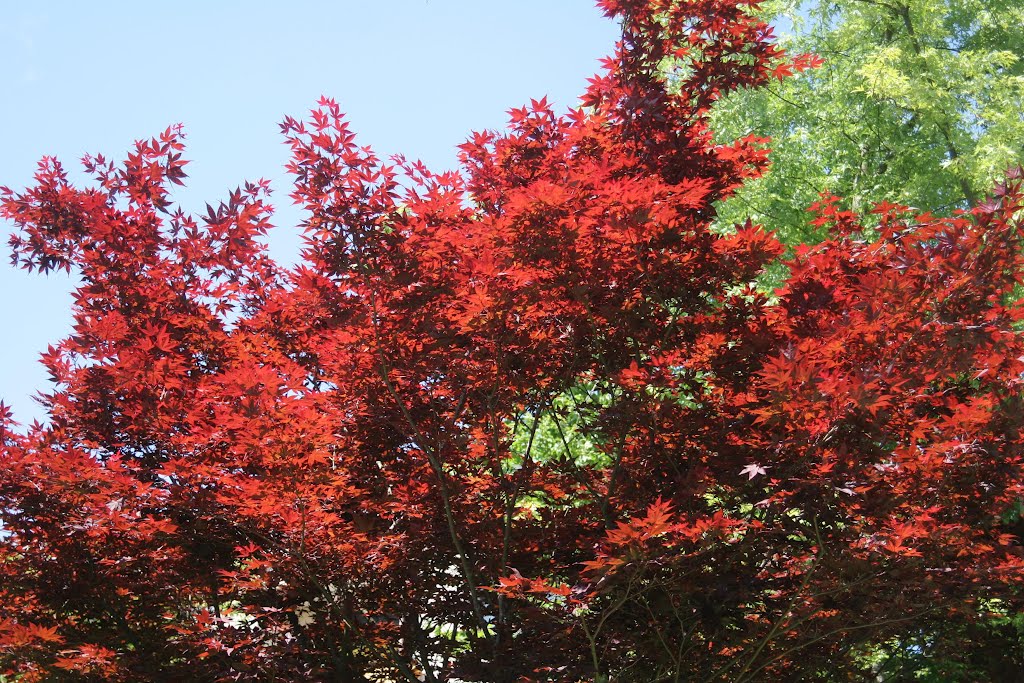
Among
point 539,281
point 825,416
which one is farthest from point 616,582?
point 539,281

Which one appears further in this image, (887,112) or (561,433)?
(887,112)

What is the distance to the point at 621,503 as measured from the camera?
4793 millimetres

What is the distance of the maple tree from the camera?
13.7 feet

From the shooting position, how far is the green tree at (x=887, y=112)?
1220 cm

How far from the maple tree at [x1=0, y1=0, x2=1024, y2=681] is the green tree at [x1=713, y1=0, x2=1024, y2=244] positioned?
23.9ft

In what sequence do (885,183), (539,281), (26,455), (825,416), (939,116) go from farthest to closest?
1. (885,183)
2. (939,116)
3. (26,455)
4. (539,281)
5. (825,416)

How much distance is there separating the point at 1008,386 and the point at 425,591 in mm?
3360

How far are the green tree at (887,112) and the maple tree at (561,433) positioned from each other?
7277 mm

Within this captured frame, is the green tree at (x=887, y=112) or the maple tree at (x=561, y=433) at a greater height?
the green tree at (x=887, y=112)

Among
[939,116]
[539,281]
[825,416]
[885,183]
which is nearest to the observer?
[825,416]

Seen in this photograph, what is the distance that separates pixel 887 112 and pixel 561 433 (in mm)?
10532

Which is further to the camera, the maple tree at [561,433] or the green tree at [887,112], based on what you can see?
the green tree at [887,112]

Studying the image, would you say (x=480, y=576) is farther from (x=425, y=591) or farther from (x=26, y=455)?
(x=26, y=455)

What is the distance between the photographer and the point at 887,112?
43.1 ft
